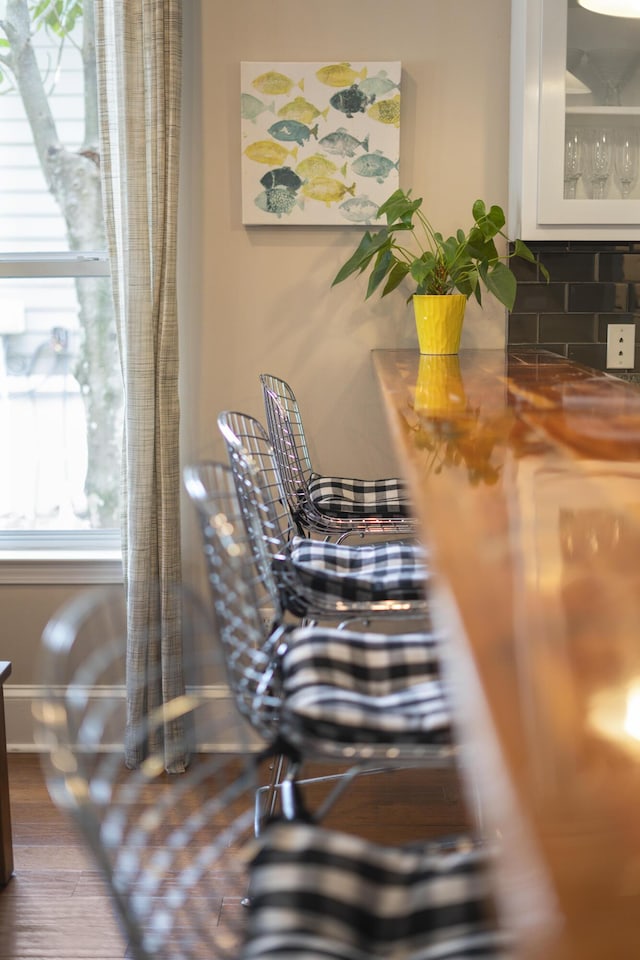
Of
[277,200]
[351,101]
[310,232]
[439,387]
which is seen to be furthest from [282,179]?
[439,387]

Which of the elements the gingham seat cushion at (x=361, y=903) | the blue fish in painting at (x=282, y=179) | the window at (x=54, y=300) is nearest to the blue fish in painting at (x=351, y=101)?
the blue fish in painting at (x=282, y=179)

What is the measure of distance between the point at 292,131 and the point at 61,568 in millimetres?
1443

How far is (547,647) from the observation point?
2.32 ft

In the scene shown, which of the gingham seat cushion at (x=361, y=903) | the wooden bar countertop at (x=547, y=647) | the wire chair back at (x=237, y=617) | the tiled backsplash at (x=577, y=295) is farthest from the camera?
the tiled backsplash at (x=577, y=295)

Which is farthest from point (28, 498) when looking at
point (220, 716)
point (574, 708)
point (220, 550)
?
point (574, 708)

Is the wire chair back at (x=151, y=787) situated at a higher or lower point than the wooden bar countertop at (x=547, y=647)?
lower

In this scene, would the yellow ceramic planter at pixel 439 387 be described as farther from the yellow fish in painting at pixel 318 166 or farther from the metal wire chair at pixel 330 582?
the yellow fish in painting at pixel 318 166

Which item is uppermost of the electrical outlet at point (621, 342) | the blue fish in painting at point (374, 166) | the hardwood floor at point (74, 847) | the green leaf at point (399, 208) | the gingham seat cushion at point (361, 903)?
the blue fish in painting at point (374, 166)

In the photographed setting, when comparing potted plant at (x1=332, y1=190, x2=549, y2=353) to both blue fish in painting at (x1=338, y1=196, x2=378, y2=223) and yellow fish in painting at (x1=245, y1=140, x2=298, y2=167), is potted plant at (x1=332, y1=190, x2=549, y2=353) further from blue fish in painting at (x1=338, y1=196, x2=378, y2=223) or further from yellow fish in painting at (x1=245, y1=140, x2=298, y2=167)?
yellow fish in painting at (x1=245, y1=140, x2=298, y2=167)

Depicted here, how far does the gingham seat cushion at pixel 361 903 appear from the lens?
824 millimetres

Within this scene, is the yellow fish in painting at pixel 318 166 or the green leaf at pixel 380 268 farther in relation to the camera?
the yellow fish in painting at pixel 318 166

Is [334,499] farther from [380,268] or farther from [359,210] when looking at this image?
[359,210]

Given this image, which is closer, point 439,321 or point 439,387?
point 439,387

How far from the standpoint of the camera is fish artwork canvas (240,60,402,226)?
2.72m
